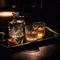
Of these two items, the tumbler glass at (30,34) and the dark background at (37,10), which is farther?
the dark background at (37,10)

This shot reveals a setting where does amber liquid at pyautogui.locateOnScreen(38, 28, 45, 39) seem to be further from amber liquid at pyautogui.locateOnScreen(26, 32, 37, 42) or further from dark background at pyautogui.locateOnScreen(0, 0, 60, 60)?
dark background at pyautogui.locateOnScreen(0, 0, 60, 60)

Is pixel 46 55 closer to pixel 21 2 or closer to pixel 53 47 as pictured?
pixel 53 47

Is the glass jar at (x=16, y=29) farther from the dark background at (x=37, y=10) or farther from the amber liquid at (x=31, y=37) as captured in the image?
the dark background at (x=37, y=10)

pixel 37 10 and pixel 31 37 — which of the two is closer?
pixel 31 37

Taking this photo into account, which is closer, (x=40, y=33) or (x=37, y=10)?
(x=40, y=33)

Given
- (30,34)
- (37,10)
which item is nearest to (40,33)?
(30,34)

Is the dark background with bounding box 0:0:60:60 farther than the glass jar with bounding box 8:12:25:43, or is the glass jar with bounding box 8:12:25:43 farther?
the dark background with bounding box 0:0:60:60

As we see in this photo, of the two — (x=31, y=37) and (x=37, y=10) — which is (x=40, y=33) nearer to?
(x=31, y=37)

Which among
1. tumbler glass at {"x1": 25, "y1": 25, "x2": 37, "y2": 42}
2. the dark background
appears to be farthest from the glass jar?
the dark background

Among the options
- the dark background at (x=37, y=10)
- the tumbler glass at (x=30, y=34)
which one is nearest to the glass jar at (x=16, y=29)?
the tumbler glass at (x=30, y=34)

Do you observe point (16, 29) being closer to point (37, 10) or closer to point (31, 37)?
point (31, 37)

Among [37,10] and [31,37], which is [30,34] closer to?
[31,37]

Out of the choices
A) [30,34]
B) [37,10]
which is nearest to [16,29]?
[30,34]

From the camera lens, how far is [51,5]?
3688mm
